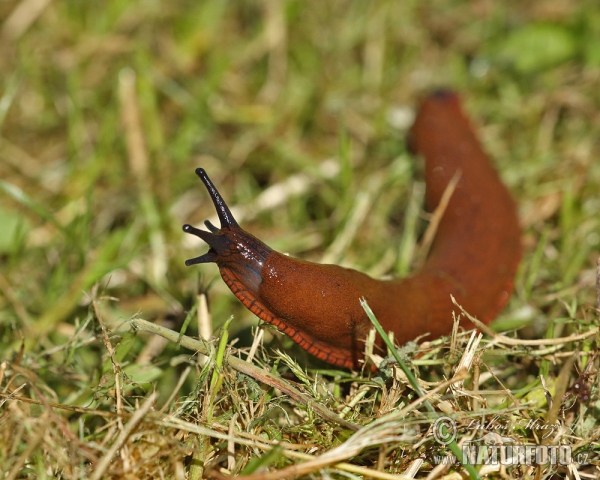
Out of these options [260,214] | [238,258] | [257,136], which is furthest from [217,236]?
[257,136]

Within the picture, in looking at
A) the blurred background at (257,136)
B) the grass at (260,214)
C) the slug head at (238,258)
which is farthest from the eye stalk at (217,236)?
the blurred background at (257,136)

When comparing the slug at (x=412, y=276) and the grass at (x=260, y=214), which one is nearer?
the grass at (x=260, y=214)

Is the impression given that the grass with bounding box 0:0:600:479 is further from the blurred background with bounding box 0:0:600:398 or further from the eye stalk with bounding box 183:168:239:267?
the eye stalk with bounding box 183:168:239:267

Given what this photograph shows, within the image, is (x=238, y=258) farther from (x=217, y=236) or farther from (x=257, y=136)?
(x=257, y=136)

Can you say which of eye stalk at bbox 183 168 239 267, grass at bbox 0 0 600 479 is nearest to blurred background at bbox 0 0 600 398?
grass at bbox 0 0 600 479

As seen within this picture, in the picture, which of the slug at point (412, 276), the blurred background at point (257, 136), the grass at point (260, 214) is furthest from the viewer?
the blurred background at point (257, 136)

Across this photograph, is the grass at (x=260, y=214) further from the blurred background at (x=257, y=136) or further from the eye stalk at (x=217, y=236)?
the eye stalk at (x=217, y=236)

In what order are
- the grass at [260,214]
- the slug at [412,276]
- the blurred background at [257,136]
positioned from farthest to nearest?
the blurred background at [257,136] → the slug at [412,276] → the grass at [260,214]
